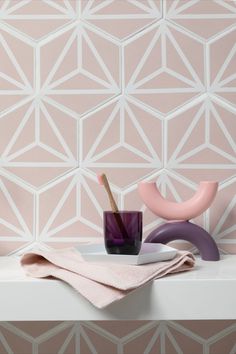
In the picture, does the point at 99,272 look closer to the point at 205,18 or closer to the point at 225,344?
the point at 225,344

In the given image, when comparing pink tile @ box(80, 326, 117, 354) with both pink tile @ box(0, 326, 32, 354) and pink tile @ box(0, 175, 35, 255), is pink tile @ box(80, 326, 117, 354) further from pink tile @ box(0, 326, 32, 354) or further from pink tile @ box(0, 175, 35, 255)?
pink tile @ box(0, 175, 35, 255)

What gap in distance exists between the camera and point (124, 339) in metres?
1.09

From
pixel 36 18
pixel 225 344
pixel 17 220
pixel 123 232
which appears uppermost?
pixel 36 18

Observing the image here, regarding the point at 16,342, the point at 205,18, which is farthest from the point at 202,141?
the point at 16,342

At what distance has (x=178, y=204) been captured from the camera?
39.7 inches

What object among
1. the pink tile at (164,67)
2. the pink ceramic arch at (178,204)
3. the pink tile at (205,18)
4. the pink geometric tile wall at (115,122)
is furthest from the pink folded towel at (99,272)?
the pink tile at (205,18)

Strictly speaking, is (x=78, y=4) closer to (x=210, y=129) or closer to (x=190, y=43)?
(x=190, y=43)

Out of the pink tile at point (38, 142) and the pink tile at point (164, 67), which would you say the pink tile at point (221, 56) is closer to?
the pink tile at point (164, 67)

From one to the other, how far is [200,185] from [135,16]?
0.41m

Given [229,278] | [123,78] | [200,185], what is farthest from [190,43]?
[229,278]

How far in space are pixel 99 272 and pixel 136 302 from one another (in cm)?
8

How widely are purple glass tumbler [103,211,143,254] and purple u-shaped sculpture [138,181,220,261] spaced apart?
12 cm

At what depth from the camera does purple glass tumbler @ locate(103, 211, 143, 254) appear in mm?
867

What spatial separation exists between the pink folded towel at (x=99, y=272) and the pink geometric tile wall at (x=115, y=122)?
0.74 feet
